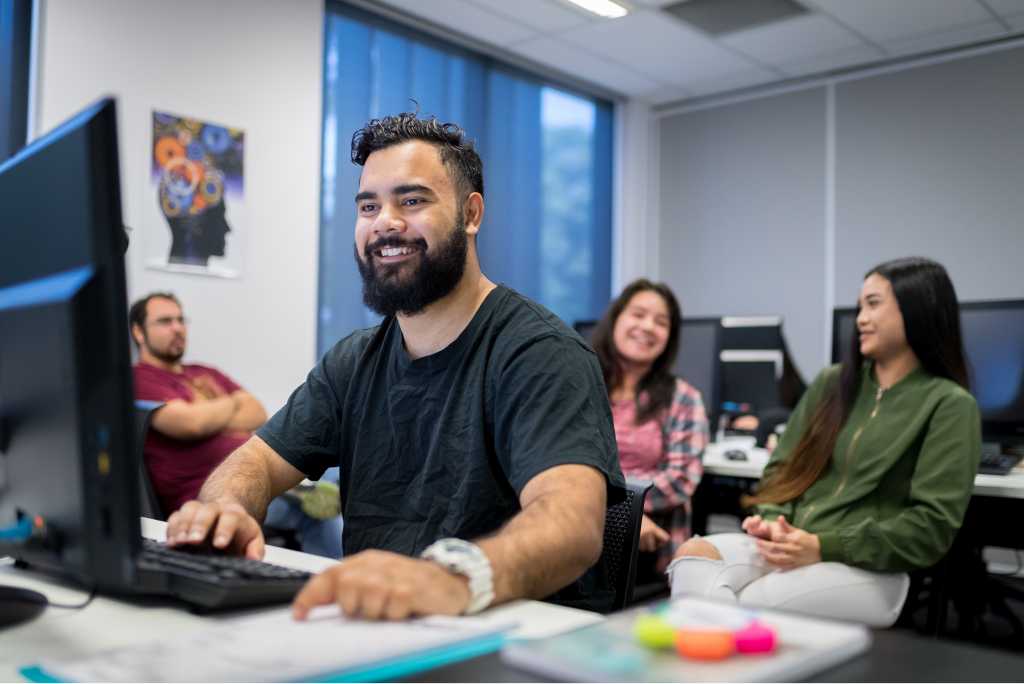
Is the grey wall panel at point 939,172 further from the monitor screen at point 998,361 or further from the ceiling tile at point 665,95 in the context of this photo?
the monitor screen at point 998,361

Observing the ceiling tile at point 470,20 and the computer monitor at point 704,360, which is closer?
the computer monitor at point 704,360

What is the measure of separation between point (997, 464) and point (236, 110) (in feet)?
10.3

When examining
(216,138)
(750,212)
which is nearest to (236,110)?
(216,138)

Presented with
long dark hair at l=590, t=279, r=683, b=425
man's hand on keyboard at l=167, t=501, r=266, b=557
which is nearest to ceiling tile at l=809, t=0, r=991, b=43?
long dark hair at l=590, t=279, r=683, b=425

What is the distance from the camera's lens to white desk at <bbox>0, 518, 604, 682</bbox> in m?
0.71

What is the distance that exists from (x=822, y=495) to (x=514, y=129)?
3.39m

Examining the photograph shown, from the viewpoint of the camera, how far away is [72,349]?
0.63 metres

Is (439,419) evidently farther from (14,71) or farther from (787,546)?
(14,71)

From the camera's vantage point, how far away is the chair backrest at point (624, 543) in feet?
4.43

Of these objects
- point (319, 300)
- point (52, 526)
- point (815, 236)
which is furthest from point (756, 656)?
point (815, 236)

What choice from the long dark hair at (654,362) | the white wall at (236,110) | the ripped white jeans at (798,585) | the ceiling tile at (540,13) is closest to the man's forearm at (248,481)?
the ripped white jeans at (798,585)

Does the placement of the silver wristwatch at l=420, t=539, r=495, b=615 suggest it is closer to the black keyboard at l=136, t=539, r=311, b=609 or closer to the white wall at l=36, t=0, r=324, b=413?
the black keyboard at l=136, t=539, r=311, b=609

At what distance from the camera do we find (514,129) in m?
5.01

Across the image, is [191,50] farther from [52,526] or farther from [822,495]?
[52,526]
